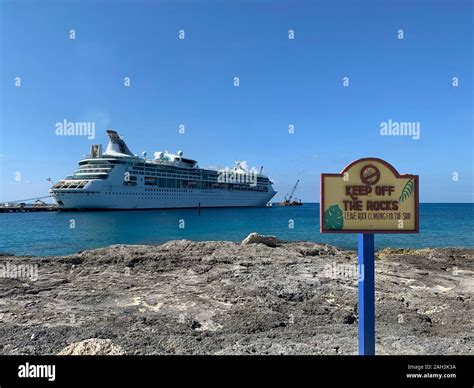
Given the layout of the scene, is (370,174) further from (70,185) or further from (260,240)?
(70,185)

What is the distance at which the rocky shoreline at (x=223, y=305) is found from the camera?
440 cm

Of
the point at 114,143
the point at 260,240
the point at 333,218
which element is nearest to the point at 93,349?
the point at 333,218

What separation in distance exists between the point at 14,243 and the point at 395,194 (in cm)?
2933

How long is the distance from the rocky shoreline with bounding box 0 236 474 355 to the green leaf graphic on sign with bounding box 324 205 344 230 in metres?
1.70

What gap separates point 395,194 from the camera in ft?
13.2

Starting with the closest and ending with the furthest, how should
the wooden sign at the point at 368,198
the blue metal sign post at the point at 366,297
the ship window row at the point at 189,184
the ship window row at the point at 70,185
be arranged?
the blue metal sign post at the point at 366,297, the wooden sign at the point at 368,198, the ship window row at the point at 70,185, the ship window row at the point at 189,184

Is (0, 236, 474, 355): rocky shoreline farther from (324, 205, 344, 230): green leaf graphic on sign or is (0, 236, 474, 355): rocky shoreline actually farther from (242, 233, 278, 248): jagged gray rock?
(242, 233, 278, 248): jagged gray rock

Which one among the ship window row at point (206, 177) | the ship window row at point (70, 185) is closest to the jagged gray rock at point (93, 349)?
the ship window row at point (70, 185)

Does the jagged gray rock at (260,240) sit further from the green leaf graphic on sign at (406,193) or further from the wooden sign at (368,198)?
the green leaf graphic on sign at (406,193)

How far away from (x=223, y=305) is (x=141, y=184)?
6403cm

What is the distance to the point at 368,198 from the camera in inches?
158

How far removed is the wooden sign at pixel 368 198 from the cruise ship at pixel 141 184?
211 feet

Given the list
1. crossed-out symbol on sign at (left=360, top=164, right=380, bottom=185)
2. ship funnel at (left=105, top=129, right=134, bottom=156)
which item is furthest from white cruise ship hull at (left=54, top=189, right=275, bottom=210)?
crossed-out symbol on sign at (left=360, top=164, right=380, bottom=185)

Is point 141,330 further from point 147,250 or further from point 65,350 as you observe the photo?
point 147,250
